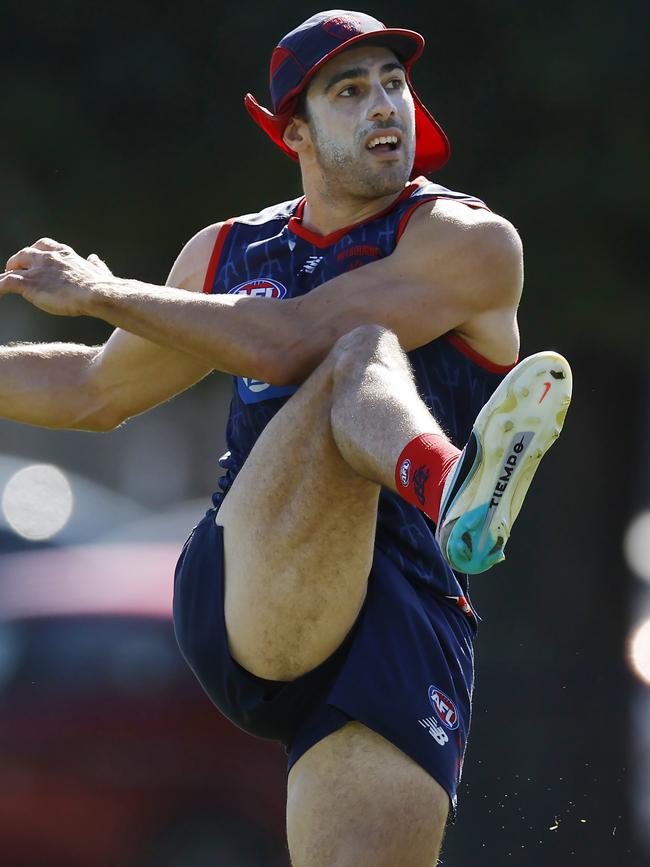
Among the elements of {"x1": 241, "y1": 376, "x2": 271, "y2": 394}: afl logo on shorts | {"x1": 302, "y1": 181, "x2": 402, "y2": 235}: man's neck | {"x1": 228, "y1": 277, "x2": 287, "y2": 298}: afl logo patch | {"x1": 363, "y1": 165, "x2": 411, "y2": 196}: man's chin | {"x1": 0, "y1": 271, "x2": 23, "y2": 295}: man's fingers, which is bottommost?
{"x1": 241, "y1": 376, "x2": 271, "y2": 394}: afl logo on shorts

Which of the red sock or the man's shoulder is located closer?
the red sock

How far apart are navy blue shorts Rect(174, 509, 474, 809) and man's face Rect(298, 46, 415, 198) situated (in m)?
0.76

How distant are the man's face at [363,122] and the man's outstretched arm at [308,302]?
0.15 meters

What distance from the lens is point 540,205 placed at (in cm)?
548

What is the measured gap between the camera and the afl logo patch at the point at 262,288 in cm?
327

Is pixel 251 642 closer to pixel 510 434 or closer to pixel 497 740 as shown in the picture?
pixel 510 434

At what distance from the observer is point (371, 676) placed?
9.73 feet

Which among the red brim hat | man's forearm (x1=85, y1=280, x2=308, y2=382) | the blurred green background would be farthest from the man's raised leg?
the blurred green background

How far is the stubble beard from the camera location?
3.27 m

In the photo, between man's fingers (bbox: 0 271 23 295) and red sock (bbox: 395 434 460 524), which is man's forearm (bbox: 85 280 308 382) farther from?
red sock (bbox: 395 434 460 524)

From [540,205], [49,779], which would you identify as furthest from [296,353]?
[540,205]

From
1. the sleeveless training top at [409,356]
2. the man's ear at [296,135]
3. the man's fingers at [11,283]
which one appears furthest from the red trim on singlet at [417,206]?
the man's fingers at [11,283]

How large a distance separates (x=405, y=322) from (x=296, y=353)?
0.22 metres

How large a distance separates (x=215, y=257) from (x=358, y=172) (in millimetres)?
384
